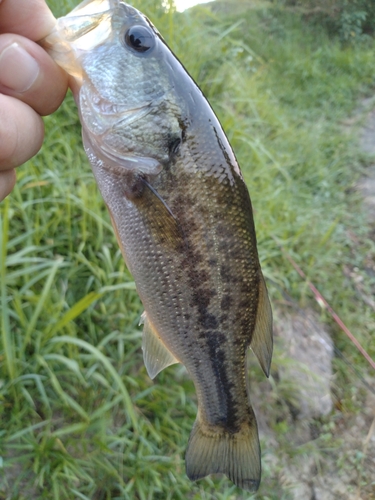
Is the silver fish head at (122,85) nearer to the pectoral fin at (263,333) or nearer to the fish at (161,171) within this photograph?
the fish at (161,171)

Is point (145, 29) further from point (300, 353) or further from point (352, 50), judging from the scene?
point (352, 50)

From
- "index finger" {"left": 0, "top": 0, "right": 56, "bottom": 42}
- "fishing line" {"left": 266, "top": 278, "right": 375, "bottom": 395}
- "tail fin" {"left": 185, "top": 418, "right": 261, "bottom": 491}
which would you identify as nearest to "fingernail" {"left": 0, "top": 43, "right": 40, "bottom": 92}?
"index finger" {"left": 0, "top": 0, "right": 56, "bottom": 42}

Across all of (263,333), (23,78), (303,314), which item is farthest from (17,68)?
(303,314)

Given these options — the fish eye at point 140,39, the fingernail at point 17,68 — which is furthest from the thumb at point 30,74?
the fish eye at point 140,39

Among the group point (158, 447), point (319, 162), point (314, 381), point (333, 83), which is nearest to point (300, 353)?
point (314, 381)

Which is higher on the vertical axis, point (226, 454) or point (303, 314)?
point (226, 454)

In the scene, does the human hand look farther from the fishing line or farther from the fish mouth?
the fishing line

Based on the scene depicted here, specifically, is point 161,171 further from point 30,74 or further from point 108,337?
point 108,337
